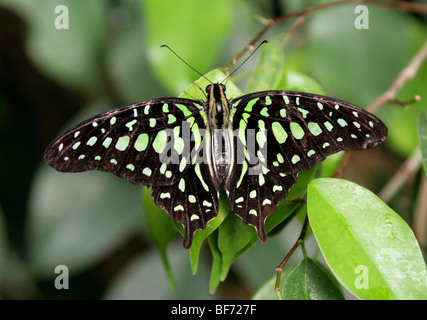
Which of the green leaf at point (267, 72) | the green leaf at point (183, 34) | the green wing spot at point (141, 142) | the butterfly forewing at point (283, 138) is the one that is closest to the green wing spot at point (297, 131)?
the butterfly forewing at point (283, 138)

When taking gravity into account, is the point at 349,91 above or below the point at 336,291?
above

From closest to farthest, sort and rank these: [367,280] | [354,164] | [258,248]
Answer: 1. [367,280]
2. [258,248]
3. [354,164]

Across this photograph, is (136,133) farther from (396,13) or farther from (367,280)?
(396,13)

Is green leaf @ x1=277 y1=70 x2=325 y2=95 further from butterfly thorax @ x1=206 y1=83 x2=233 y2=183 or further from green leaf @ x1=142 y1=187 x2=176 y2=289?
green leaf @ x1=142 y1=187 x2=176 y2=289

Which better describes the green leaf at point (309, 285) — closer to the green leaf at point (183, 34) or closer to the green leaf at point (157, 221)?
the green leaf at point (157, 221)

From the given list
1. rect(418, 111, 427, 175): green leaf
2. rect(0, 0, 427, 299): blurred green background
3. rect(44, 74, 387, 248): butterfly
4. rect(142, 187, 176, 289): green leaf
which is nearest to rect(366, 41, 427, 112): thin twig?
rect(418, 111, 427, 175): green leaf

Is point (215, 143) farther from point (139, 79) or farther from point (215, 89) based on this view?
point (139, 79)

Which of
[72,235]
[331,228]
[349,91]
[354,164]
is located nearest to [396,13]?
[349,91]
